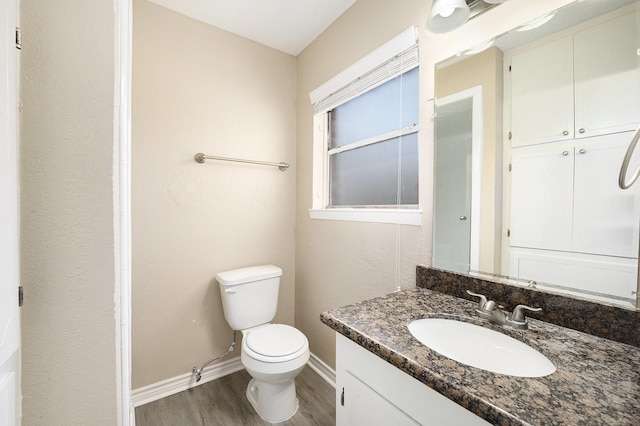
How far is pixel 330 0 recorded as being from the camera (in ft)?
5.39

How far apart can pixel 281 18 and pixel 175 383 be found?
2513 mm

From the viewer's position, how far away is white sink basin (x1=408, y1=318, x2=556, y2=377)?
0.75 meters

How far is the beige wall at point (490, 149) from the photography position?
102cm

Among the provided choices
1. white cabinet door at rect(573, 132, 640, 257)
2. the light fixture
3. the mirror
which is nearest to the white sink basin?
the mirror

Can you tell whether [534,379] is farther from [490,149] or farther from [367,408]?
[490,149]

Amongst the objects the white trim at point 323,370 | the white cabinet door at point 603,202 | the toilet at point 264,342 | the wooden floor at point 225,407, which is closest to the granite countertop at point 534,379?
the white cabinet door at point 603,202

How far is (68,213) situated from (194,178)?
1.13m

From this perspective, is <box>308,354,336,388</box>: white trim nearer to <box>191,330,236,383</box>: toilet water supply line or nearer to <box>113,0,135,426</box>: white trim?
<box>191,330,236,383</box>: toilet water supply line

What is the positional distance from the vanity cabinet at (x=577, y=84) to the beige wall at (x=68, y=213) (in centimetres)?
133

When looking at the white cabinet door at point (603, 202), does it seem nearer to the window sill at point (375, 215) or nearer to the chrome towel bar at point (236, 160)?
the window sill at point (375, 215)

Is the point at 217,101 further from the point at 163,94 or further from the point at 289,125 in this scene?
the point at 289,125

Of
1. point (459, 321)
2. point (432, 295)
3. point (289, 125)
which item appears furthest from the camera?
point (289, 125)

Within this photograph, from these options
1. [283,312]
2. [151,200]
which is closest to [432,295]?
[283,312]

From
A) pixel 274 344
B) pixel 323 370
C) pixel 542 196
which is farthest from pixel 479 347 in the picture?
pixel 323 370
